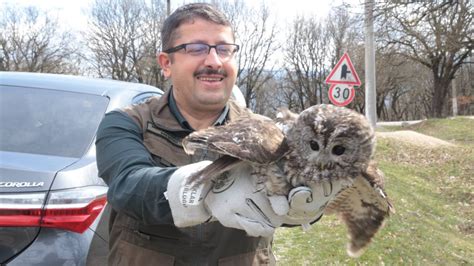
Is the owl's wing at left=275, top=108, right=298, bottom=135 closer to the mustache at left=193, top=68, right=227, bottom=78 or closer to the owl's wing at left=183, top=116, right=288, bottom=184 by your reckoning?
the owl's wing at left=183, top=116, right=288, bottom=184

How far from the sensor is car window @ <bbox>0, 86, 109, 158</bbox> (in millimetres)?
3244

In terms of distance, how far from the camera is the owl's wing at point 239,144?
160 cm

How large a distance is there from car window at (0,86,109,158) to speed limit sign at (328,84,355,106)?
28.2 ft

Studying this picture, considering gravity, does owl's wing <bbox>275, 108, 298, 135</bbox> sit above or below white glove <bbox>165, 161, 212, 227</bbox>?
above

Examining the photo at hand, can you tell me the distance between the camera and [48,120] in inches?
138

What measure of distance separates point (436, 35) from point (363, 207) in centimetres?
2896

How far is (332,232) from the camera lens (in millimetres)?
6617

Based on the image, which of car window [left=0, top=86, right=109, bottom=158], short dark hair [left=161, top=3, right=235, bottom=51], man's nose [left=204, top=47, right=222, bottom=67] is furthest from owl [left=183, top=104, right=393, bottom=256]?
car window [left=0, top=86, right=109, bottom=158]

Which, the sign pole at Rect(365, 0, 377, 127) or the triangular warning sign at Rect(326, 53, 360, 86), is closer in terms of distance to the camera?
the triangular warning sign at Rect(326, 53, 360, 86)

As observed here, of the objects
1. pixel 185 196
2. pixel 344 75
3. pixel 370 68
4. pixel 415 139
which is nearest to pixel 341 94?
pixel 344 75

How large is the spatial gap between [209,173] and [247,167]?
0.60 feet

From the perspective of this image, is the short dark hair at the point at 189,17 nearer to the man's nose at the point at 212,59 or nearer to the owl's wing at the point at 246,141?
the man's nose at the point at 212,59

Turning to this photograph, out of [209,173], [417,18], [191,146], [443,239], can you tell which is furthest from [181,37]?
[417,18]

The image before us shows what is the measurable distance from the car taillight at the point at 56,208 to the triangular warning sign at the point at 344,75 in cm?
971
